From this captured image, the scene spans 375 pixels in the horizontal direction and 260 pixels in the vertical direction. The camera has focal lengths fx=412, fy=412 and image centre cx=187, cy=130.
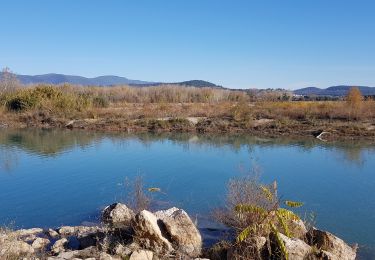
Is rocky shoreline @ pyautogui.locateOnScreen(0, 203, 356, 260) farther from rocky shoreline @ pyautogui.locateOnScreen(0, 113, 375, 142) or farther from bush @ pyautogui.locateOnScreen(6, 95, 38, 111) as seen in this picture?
bush @ pyautogui.locateOnScreen(6, 95, 38, 111)

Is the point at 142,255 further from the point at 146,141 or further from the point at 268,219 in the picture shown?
the point at 146,141

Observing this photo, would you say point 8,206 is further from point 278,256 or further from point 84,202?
point 278,256

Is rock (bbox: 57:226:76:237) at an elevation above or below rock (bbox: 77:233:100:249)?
below

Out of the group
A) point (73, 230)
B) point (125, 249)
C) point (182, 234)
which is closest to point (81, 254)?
point (125, 249)

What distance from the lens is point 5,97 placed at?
42562 mm

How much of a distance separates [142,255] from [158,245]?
19.0 inches

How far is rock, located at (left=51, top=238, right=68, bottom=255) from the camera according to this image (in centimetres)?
850

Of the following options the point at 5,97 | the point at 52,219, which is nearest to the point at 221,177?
the point at 52,219

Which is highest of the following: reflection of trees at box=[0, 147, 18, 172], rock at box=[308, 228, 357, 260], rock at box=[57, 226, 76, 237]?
rock at box=[308, 228, 357, 260]

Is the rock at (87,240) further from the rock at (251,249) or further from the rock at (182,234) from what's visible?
the rock at (251,249)

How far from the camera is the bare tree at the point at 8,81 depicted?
48.8m

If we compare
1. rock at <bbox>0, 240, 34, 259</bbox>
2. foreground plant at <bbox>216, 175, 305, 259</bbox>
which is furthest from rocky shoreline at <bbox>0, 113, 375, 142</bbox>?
rock at <bbox>0, 240, 34, 259</bbox>

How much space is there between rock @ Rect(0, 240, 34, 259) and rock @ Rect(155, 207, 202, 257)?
2.72 meters

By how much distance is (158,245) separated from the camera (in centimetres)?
803
